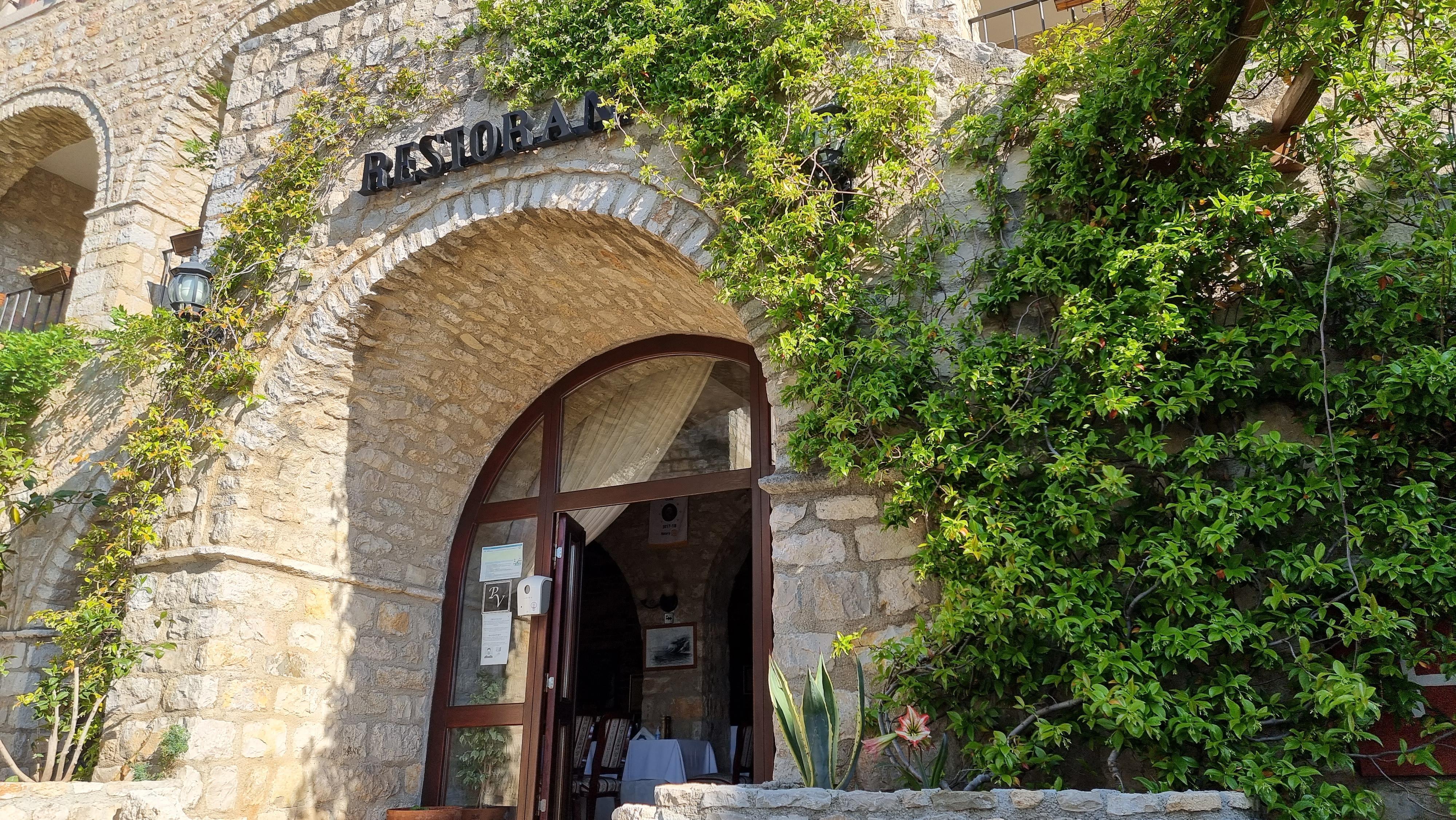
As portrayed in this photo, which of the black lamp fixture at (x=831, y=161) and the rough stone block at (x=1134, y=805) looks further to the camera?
the black lamp fixture at (x=831, y=161)

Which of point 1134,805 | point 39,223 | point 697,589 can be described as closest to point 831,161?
point 1134,805

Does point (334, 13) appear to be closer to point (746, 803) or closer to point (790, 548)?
point (790, 548)

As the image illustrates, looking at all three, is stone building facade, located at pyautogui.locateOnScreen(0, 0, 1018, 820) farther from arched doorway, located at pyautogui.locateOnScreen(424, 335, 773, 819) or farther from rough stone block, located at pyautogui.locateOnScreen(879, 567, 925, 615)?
arched doorway, located at pyautogui.locateOnScreen(424, 335, 773, 819)

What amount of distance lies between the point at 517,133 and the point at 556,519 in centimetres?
196

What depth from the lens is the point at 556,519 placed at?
5191 mm

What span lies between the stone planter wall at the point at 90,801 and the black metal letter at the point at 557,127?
3.03m

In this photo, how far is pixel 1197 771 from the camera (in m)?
2.66

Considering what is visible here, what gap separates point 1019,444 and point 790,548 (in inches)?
33.3

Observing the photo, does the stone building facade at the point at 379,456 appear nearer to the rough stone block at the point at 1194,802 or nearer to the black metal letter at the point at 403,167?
the black metal letter at the point at 403,167

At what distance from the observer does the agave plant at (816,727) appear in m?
2.92

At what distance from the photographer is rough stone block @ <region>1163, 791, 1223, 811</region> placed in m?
2.29

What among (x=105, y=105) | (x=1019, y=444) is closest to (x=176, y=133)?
(x=105, y=105)

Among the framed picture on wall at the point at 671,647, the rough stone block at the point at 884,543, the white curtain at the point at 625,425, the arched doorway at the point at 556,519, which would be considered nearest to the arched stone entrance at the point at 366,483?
the arched doorway at the point at 556,519

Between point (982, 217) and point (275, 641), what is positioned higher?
point (982, 217)
